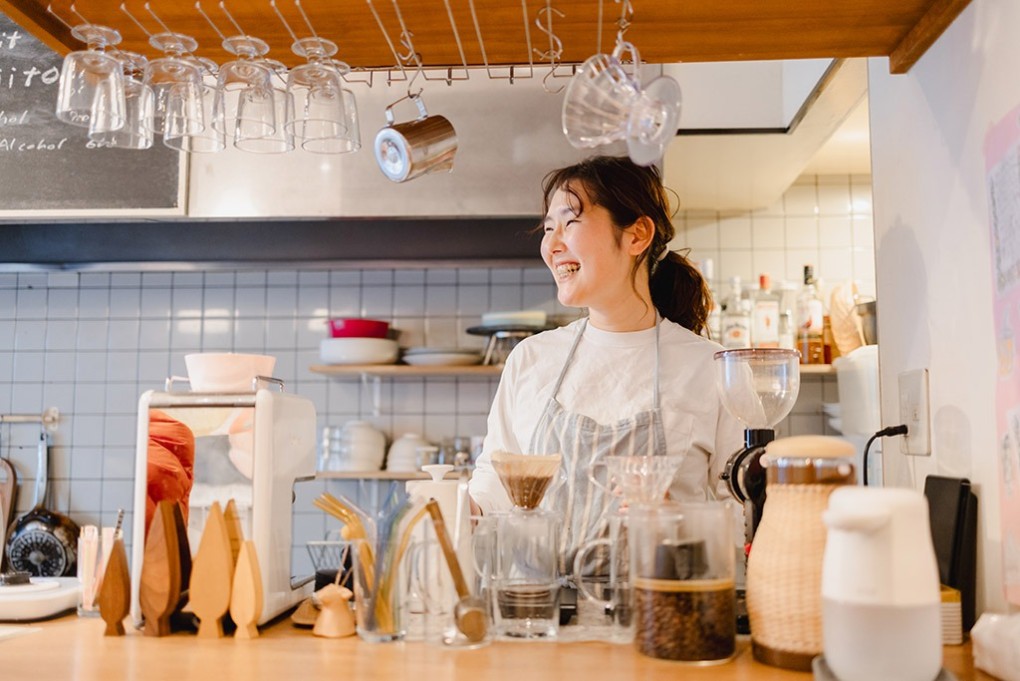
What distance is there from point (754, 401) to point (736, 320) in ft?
5.93

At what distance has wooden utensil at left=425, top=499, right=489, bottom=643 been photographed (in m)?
1.24

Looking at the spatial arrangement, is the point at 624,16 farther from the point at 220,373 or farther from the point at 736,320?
the point at 736,320

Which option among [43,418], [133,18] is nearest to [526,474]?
[133,18]

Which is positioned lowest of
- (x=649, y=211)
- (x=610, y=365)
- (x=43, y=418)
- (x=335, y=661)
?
(x=335, y=661)

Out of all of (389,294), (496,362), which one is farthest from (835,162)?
(389,294)

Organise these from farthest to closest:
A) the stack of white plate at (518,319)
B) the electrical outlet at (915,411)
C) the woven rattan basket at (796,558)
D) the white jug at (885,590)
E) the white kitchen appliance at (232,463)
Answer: the stack of white plate at (518,319)
the electrical outlet at (915,411)
the white kitchen appliance at (232,463)
the woven rattan basket at (796,558)
the white jug at (885,590)

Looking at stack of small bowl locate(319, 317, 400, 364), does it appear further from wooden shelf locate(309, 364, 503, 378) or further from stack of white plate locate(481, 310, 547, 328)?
stack of white plate locate(481, 310, 547, 328)

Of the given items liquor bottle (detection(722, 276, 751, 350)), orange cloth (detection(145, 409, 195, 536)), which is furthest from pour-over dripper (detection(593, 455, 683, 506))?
liquor bottle (detection(722, 276, 751, 350))

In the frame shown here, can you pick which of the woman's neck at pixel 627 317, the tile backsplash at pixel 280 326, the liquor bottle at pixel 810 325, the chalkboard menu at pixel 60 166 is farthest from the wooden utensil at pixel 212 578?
the liquor bottle at pixel 810 325

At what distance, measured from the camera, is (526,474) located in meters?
1.31

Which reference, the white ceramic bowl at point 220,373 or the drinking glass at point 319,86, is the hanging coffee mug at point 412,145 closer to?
the drinking glass at point 319,86

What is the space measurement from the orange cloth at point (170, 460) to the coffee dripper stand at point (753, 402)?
0.85m

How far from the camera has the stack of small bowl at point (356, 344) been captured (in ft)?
10.5

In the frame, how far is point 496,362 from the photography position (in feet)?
10.5
